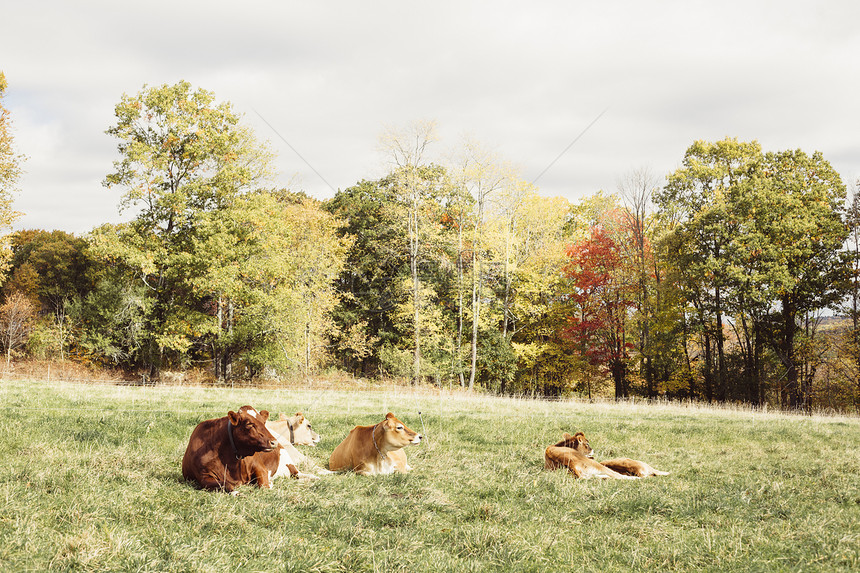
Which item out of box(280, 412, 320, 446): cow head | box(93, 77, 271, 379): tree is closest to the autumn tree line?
box(93, 77, 271, 379): tree

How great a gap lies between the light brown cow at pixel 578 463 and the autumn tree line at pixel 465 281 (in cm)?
2063

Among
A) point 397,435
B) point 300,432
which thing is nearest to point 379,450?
point 397,435

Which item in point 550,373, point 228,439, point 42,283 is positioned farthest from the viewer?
point 42,283

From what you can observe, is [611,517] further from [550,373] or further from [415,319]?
[550,373]

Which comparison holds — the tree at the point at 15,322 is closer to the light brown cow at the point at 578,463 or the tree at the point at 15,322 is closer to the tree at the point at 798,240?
the light brown cow at the point at 578,463

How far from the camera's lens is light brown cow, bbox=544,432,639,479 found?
8117mm

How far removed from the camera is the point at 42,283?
143 ft

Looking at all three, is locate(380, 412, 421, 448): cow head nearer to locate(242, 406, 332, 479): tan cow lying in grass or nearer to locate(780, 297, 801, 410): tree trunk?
locate(242, 406, 332, 479): tan cow lying in grass

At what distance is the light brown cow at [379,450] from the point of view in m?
8.08

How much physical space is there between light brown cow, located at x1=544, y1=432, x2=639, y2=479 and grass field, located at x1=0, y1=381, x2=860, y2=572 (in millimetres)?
343

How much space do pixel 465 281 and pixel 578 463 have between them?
2665cm

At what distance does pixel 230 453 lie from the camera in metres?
6.50

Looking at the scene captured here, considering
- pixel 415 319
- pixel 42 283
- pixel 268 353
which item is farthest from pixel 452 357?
pixel 42 283

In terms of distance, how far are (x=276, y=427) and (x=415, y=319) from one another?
22.9 metres
